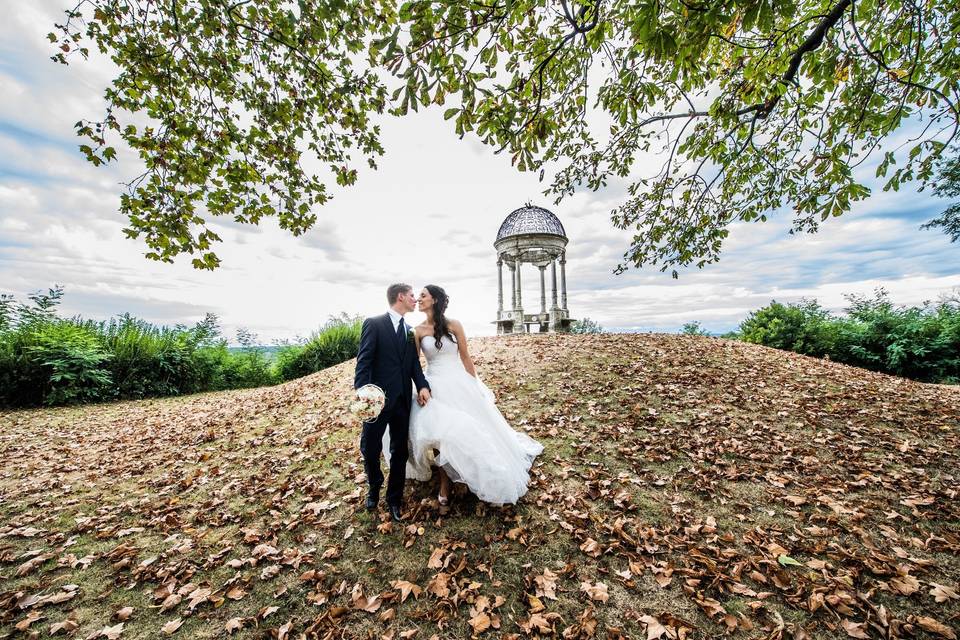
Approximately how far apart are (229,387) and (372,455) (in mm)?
13390

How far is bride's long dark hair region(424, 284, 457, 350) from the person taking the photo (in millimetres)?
4535

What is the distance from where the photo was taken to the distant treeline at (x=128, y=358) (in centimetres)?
1066

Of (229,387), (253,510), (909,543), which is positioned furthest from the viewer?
(229,387)

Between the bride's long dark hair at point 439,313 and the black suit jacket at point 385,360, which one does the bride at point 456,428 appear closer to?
the bride's long dark hair at point 439,313

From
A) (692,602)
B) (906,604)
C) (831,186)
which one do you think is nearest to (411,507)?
(692,602)

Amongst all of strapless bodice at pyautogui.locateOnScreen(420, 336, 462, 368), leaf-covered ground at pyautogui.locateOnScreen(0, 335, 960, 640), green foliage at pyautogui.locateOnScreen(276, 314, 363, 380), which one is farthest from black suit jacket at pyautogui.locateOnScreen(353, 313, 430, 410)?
green foliage at pyautogui.locateOnScreen(276, 314, 363, 380)

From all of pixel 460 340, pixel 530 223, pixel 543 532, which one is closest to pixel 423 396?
pixel 460 340

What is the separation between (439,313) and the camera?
455cm

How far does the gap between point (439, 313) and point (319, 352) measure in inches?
498

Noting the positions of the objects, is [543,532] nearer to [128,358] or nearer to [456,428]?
[456,428]

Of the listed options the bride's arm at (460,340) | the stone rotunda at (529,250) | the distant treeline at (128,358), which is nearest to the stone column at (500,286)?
the stone rotunda at (529,250)

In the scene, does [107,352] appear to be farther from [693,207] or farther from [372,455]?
[693,207]

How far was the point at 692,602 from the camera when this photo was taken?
3373mm

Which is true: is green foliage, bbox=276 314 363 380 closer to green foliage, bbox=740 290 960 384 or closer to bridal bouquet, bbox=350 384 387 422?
bridal bouquet, bbox=350 384 387 422
